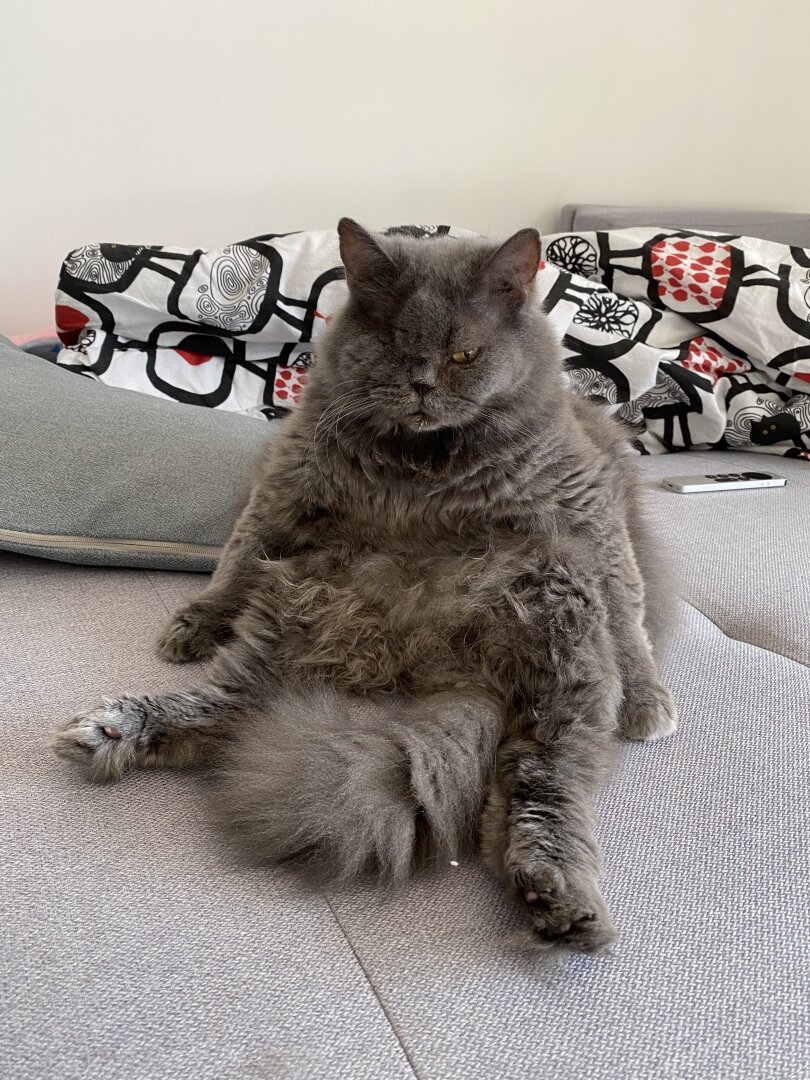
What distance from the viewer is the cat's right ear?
1.17 m

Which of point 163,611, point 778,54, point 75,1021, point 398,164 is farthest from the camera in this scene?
point 778,54

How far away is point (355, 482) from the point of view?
4.15 ft

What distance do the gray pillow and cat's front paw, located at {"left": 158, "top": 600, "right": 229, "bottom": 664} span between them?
24 cm

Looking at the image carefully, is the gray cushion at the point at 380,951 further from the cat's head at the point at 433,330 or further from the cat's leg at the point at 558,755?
the cat's head at the point at 433,330

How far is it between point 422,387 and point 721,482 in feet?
4.80

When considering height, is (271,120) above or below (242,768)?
above

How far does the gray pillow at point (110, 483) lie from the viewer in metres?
1.48

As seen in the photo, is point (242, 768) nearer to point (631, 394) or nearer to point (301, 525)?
point (301, 525)

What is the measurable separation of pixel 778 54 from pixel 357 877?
148 inches

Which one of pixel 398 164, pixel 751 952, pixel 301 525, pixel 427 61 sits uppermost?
pixel 427 61

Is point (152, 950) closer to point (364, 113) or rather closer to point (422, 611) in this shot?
point (422, 611)

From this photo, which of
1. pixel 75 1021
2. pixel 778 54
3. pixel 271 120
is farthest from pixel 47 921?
pixel 778 54

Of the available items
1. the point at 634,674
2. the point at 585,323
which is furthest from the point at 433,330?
the point at 585,323

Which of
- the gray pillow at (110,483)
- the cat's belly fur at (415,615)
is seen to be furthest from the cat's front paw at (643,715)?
the gray pillow at (110,483)
